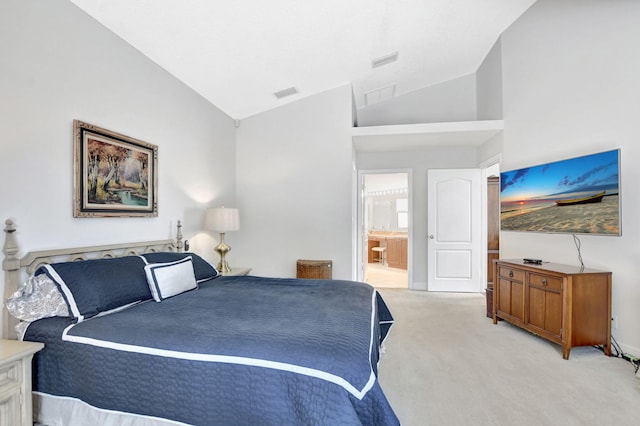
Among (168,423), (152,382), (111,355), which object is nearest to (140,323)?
(111,355)

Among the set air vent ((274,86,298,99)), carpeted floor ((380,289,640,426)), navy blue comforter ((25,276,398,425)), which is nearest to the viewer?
navy blue comforter ((25,276,398,425))

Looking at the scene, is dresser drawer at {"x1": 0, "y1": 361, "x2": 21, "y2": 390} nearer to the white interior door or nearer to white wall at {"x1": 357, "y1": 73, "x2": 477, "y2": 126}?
the white interior door

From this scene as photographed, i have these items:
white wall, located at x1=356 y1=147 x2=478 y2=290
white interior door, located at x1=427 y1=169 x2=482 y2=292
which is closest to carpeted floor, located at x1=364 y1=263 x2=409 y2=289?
white wall, located at x1=356 y1=147 x2=478 y2=290

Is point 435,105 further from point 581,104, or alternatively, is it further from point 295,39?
point 295,39

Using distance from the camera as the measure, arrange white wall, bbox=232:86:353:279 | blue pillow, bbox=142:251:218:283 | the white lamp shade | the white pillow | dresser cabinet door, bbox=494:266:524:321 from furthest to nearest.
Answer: white wall, bbox=232:86:353:279
the white lamp shade
dresser cabinet door, bbox=494:266:524:321
blue pillow, bbox=142:251:218:283
the white pillow

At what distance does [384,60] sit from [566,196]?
2618 mm

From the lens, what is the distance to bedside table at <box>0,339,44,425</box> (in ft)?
4.79

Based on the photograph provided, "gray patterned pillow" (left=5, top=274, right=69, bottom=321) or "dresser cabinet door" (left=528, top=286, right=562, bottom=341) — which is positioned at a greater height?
"gray patterned pillow" (left=5, top=274, right=69, bottom=321)

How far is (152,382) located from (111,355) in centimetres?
27

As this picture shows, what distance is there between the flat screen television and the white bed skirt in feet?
12.0

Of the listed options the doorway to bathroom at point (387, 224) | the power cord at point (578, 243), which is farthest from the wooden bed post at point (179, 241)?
the doorway to bathroom at point (387, 224)

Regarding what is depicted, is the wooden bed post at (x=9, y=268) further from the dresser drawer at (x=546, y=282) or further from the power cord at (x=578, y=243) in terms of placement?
the power cord at (x=578, y=243)

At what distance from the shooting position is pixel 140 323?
170cm

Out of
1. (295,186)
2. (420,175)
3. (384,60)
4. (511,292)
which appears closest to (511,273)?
(511,292)
